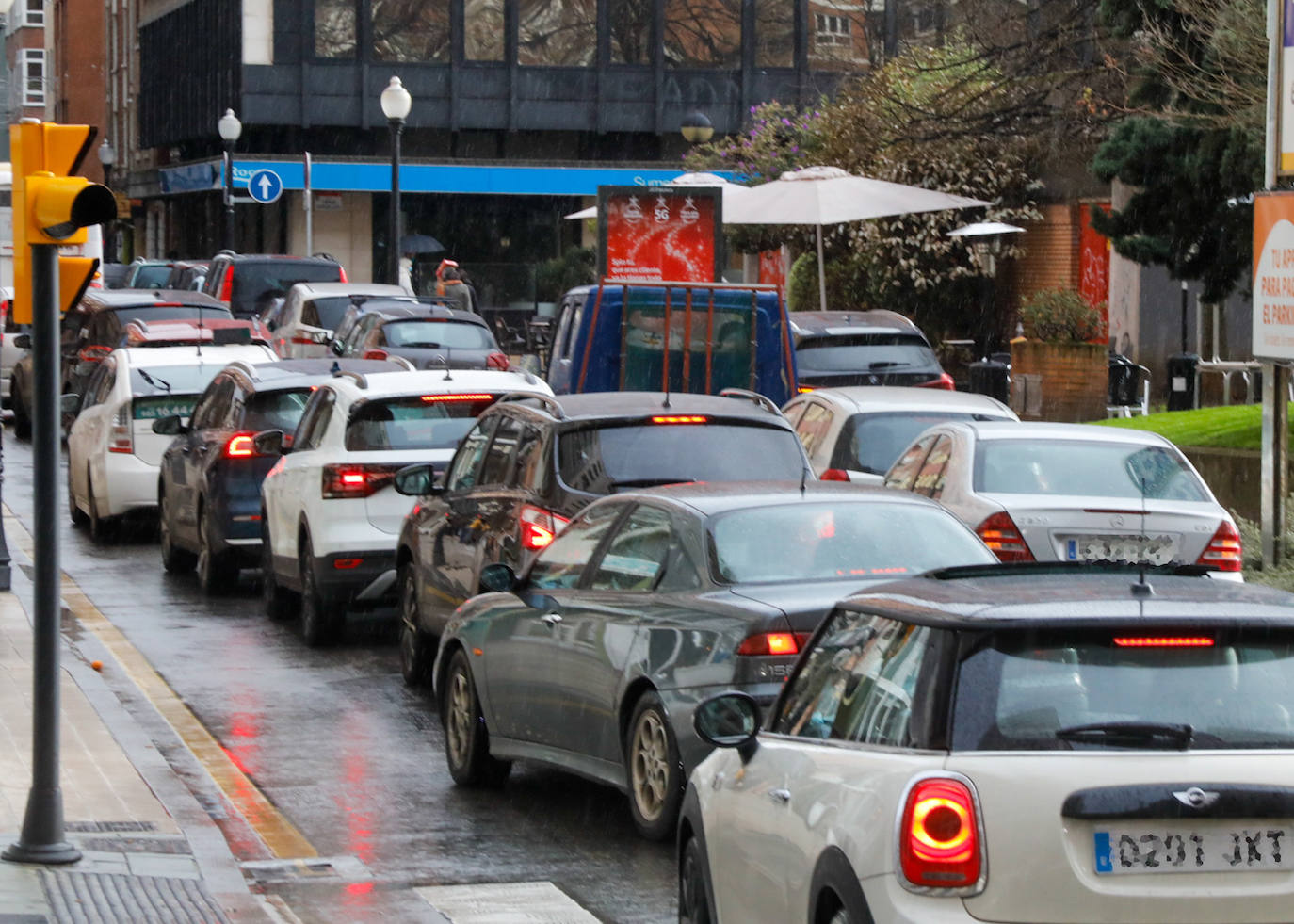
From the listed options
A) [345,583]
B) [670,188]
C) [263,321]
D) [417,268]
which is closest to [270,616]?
[345,583]

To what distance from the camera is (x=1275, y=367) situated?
14914 millimetres

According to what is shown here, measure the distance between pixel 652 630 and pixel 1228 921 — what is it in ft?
12.7

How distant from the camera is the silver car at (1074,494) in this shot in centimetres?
1172

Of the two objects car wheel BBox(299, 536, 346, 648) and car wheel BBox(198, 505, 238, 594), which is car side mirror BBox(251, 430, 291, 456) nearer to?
car wheel BBox(198, 505, 238, 594)

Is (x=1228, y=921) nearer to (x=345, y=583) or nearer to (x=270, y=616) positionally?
(x=345, y=583)

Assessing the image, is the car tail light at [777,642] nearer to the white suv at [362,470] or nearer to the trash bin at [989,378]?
the white suv at [362,470]

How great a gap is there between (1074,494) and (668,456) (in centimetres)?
251

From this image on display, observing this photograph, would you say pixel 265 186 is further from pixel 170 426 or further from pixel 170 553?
pixel 170 426

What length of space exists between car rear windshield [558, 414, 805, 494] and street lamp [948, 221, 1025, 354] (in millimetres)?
18849

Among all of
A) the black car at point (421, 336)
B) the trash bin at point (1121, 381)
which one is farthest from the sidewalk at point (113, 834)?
the trash bin at point (1121, 381)

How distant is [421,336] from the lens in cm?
2473

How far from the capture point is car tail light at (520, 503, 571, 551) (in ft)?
35.5

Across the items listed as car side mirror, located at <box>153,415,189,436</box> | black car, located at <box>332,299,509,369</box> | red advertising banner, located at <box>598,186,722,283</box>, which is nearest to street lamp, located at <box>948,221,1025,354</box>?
red advertising banner, located at <box>598,186,722,283</box>

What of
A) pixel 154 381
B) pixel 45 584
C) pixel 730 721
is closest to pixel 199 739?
pixel 45 584
